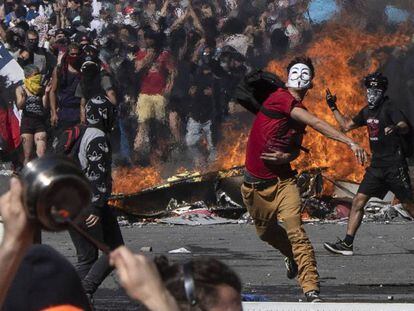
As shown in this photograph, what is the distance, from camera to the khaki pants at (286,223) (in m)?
8.06

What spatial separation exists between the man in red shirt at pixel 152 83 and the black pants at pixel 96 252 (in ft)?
29.2

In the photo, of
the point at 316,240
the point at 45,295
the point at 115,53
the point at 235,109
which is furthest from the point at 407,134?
the point at 45,295

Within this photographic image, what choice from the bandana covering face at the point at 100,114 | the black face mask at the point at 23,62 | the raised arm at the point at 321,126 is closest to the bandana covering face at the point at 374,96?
the raised arm at the point at 321,126

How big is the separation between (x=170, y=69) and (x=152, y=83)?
12.4 inches

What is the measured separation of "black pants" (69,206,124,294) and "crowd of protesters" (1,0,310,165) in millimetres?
8779

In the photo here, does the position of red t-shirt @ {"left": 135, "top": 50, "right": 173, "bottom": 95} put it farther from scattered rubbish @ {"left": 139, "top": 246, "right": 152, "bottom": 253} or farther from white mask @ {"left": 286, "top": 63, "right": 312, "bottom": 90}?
white mask @ {"left": 286, "top": 63, "right": 312, "bottom": 90}

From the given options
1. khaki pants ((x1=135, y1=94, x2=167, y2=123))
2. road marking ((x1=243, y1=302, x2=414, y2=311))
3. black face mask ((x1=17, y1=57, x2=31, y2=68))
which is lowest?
khaki pants ((x1=135, y1=94, x2=167, y2=123))

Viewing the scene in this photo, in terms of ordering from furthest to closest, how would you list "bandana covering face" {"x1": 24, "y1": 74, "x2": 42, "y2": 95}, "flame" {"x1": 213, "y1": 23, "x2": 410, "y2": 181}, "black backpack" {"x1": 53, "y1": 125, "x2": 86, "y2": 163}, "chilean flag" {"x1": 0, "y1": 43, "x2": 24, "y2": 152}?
"chilean flag" {"x1": 0, "y1": 43, "x2": 24, "y2": 152} < "bandana covering face" {"x1": 24, "y1": 74, "x2": 42, "y2": 95} < "flame" {"x1": 213, "y1": 23, "x2": 410, "y2": 181} < "black backpack" {"x1": 53, "y1": 125, "x2": 86, "y2": 163}

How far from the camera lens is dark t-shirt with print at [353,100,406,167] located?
12.0m

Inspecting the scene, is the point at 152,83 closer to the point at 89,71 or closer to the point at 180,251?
the point at 89,71

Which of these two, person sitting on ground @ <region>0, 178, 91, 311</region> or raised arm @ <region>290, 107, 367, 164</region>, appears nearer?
person sitting on ground @ <region>0, 178, 91, 311</region>

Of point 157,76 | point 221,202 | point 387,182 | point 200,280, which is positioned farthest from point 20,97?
point 200,280

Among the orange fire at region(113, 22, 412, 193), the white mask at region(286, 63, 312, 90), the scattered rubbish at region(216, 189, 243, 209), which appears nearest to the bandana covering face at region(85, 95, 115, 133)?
the white mask at region(286, 63, 312, 90)

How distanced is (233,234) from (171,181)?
2.66 metres
